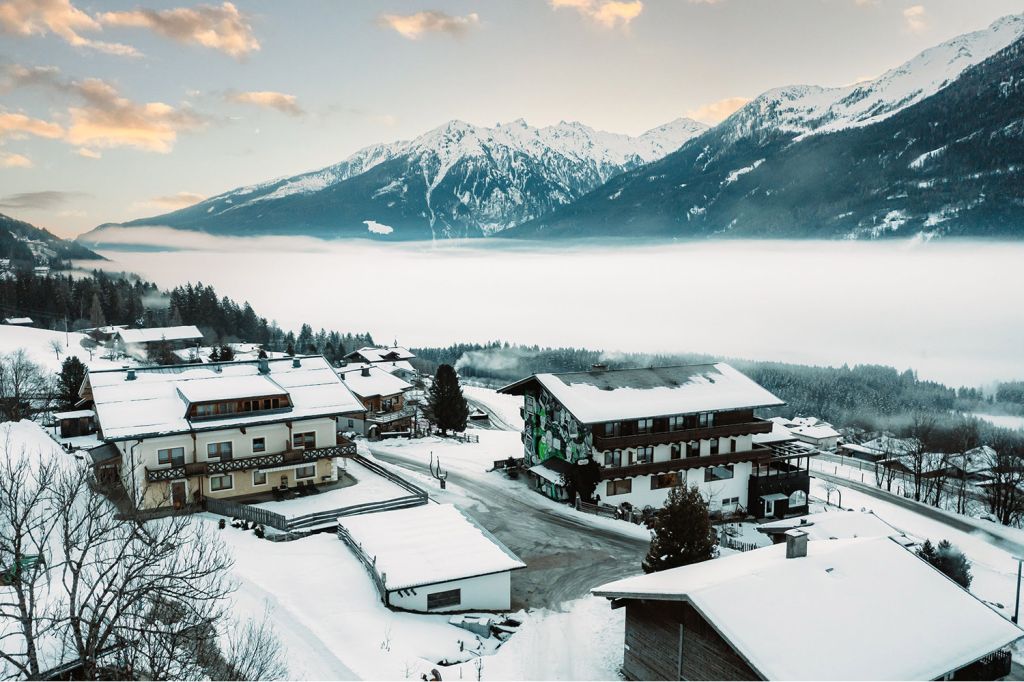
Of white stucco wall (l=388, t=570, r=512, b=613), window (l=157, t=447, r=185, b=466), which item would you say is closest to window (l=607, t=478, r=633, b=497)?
white stucco wall (l=388, t=570, r=512, b=613)

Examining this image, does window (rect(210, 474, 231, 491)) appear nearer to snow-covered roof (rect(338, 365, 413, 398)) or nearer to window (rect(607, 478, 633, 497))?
window (rect(607, 478, 633, 497))

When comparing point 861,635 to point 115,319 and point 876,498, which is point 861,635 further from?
point 115,319

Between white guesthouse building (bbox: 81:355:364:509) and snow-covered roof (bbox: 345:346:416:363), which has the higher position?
white guesthouse building (bbox: 81:355:364:509)

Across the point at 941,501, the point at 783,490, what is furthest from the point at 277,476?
the point at 941,501

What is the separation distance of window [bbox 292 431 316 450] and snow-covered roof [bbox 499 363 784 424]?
1993 cm

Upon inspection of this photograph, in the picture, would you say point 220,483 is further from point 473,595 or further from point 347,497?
point 473,595

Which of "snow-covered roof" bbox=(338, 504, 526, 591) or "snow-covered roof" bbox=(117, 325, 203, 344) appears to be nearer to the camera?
"snow-covered roof" bbox=(338, 504, 526, 591)

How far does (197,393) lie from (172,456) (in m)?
5.19

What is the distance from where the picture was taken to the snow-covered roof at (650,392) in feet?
183

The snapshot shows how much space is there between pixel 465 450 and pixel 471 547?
37.6 m

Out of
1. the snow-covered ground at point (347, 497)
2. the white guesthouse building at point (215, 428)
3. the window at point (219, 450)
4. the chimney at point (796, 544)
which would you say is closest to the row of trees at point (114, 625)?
the chimney at point (796, 544)

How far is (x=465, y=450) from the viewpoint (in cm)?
7556

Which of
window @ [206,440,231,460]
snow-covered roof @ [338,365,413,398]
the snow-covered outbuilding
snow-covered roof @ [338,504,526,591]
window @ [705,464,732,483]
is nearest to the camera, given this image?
the snow-covered outbuilding

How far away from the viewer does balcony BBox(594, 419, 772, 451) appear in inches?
2143
